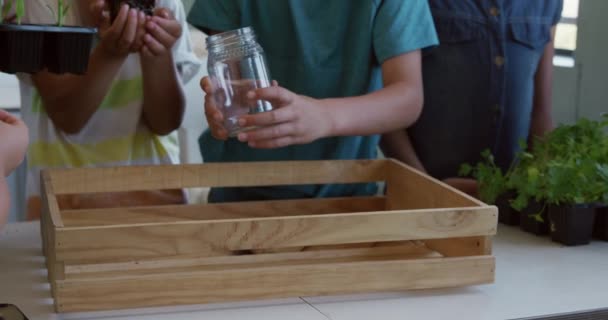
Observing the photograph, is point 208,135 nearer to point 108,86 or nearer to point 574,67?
point 108,86

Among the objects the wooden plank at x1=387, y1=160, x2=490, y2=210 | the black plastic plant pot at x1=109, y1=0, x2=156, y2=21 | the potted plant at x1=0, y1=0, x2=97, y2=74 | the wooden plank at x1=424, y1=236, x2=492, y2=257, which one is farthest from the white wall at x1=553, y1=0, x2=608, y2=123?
the potted plant at x1=0, y1=0, x2=97, y2=74

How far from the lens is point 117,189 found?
3.69 ft

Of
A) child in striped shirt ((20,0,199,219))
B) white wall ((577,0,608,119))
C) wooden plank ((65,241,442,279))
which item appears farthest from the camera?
white wall ((577,0,608,119))

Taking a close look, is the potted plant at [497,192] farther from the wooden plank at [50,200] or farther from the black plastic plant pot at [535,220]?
the wooden plank at [50,200]

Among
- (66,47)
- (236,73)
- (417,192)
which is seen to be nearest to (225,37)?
(236,73)

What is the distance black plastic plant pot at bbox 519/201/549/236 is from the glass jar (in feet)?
1.42

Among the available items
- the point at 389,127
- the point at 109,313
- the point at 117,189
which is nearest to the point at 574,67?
the point at 389,127

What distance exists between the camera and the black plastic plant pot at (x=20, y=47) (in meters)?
1.02

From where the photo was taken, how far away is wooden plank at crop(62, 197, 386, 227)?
1092 mm

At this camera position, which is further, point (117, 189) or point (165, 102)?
point (165, 102)

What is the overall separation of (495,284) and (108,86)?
78 centimetres

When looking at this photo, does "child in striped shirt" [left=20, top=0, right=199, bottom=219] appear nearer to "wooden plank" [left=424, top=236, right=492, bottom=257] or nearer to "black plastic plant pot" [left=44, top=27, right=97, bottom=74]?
"black plastic plant pot" [left=44, top=27, right=97, bottom=74]

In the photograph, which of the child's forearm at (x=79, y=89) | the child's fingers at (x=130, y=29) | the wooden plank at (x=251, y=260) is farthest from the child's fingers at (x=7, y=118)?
the child's forearm at (x=79, y=89)

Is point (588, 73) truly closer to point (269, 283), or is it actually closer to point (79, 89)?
point (79, 89)
